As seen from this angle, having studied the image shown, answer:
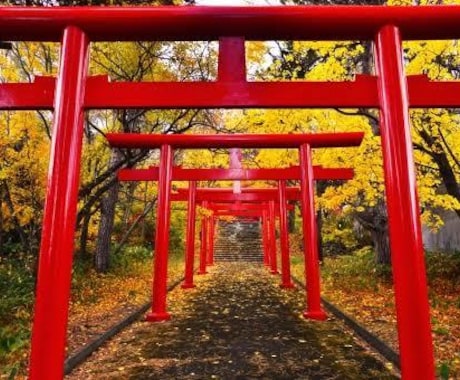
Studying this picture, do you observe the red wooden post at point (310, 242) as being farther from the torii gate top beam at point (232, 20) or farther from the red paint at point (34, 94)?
the red paint at point (34, 94)

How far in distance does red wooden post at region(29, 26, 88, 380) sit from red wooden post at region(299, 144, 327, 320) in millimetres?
6183

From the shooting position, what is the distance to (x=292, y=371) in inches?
220

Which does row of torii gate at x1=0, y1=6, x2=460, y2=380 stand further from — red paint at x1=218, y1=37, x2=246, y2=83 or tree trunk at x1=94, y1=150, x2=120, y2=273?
tree trunk at x1=94, y1=150, x2=120, y2=273

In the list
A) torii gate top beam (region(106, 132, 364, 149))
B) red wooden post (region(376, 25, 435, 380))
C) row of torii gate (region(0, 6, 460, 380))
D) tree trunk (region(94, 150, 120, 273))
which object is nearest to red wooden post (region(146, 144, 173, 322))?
torii gate top beam (region(106, 132, 364, 149))

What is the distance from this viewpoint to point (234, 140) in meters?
9.09

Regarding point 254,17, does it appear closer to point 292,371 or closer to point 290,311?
point 292,371

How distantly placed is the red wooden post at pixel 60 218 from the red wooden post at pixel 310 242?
6.18 metres

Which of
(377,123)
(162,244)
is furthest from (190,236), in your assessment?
(377,123)

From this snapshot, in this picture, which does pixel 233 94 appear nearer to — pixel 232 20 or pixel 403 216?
pixel 232 20

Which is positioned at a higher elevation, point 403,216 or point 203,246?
point 203,246

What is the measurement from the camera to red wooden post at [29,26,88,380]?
12.1ft

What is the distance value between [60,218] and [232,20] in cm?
250

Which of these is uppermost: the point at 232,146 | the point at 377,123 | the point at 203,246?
the point at 377,123

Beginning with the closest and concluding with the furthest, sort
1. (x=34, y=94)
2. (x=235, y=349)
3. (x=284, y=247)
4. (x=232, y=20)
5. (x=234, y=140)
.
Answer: (x=232, y=20), (x=34, y=94), (x=235, y=349), (x=234, y=140), (x=284, y=247)
